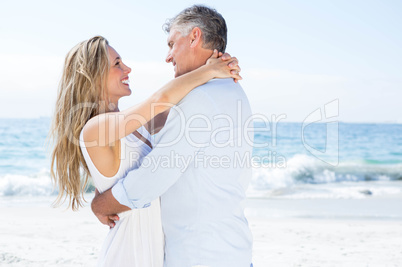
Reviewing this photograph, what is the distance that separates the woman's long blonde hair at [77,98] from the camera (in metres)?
2.23

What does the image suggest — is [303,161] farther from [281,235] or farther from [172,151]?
[172,151]

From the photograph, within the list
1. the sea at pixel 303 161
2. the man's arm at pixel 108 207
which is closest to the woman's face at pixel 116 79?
the man's arm at pixel 108 207

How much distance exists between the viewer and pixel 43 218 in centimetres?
749

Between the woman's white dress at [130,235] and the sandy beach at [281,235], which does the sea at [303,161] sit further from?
the woman's white dress at [130,235]

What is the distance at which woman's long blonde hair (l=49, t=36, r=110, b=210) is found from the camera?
2.23m

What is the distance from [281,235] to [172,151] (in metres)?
4.91

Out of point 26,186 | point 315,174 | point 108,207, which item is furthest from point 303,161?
point 108,207

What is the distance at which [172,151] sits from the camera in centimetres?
178

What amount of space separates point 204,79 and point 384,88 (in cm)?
3164

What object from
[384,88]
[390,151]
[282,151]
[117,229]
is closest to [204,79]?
[117,229]

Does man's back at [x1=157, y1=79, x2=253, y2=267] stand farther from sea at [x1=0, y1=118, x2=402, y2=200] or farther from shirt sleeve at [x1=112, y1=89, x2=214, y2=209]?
sea at [x1=0, y1=118, x2=402, y2=200]

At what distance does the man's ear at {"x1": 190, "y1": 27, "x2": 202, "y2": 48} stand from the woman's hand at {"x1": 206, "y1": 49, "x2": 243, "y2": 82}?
96 mm

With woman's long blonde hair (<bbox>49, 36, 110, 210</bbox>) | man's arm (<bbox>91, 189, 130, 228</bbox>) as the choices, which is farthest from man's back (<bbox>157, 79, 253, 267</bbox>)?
woman's long blonde hair (<bbox>49, 36, 110, 210</bbox>)

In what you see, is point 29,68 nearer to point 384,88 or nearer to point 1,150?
point 1,150
